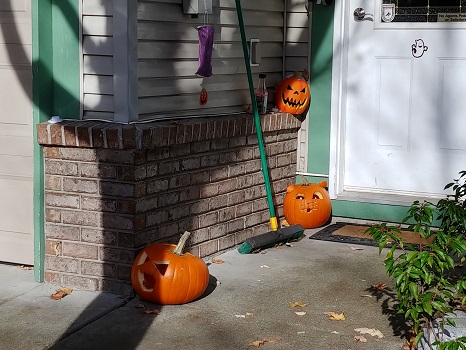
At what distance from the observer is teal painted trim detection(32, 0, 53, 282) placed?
507cm

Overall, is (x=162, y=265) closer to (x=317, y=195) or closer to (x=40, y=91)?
(x=40, y=91)

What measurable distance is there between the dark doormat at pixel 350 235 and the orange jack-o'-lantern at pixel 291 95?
0.93 meters

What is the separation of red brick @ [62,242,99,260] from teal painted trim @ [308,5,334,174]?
2.41 meters

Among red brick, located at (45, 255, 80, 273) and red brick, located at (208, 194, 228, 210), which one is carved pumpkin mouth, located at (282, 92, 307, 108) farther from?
red brick, located at (45, 255, 80, 273)

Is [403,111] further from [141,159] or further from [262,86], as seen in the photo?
[141,159]

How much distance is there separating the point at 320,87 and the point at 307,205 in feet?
3.16

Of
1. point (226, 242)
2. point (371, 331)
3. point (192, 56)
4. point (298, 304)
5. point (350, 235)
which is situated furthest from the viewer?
point (350, 235)

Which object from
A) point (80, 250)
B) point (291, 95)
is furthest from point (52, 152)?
point (291, 95)

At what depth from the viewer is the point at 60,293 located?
196 inches

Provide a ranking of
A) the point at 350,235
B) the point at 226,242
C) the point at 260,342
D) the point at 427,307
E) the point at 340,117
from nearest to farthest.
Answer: the point at 427,307 → the point at 260,342 → the point at 226,242 → the point at 350,235 → the point at 340,117

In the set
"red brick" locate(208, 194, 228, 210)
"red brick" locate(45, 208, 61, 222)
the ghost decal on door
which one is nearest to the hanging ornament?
"red brick" locate(208, 194, 228, 210)

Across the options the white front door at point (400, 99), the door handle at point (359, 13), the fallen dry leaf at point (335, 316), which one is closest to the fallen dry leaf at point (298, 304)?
the fallen dry leaf at point (335, 316)

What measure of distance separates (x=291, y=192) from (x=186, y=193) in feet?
4.26

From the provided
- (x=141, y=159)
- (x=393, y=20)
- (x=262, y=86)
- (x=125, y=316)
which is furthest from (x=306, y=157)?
(x=125, y=316)
